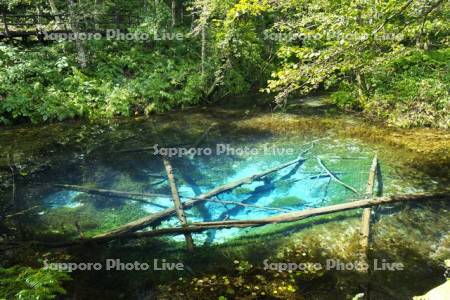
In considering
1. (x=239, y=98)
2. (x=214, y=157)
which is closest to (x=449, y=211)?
(x=214, y=157)

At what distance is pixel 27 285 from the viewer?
16.8 feet

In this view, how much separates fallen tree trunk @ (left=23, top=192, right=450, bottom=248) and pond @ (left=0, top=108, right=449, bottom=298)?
278mm

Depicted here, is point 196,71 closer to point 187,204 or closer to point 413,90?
point 413,90

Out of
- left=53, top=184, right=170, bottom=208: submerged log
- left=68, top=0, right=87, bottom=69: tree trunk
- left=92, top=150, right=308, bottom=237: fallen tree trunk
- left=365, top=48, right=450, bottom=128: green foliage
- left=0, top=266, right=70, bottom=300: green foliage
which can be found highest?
left=68, top=0, right=87, bottom=69: tree trunk

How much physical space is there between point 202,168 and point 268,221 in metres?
4.01

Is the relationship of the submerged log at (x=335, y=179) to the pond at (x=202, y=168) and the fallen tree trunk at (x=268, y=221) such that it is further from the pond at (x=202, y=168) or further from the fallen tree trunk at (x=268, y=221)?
the fallen tree trunk at (x=268, y=221)

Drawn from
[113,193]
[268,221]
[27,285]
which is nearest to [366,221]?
[268,221]

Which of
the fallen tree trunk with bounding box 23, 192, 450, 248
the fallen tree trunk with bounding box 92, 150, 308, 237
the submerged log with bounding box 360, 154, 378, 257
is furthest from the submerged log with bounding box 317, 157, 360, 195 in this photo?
the fallen tree trunk with bounding box 23, 192, 450, 248

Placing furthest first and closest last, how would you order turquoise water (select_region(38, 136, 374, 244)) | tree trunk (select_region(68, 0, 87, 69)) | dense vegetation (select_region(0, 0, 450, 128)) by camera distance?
1. tree trunk (select_region(68, 0, 87, 69))
2. dense vegetation (select_region(0, 0, 450, 128))
3. turquoise water (select_region(38, 136, 374, 244))

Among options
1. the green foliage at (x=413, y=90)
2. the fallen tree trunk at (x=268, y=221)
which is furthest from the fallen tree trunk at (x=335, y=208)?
the green foliage at (x=413, y=90)

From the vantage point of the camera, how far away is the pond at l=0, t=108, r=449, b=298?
9031mm

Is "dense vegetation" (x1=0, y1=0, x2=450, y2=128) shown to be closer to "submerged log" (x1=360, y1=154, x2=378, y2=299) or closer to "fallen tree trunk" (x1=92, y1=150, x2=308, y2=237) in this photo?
"fallen tree trunk" (x1=92, y1=150, x2=308, y2=237)

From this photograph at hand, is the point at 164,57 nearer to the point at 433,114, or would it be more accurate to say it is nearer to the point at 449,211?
the point at 433,114

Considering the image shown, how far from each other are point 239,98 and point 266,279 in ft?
49.7
